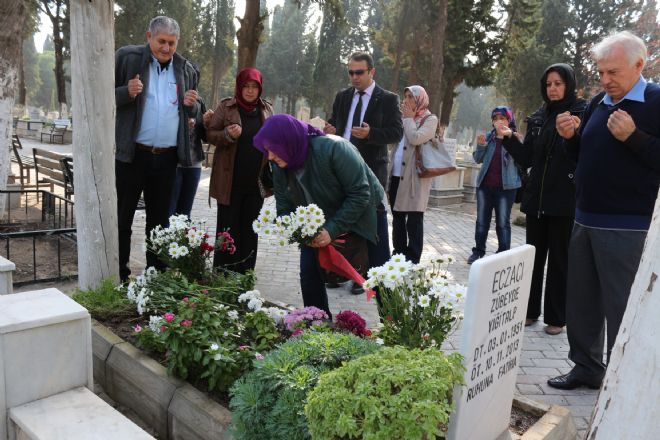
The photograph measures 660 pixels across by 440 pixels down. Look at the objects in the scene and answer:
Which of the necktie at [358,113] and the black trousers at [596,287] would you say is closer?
the black trousers at [596,287]

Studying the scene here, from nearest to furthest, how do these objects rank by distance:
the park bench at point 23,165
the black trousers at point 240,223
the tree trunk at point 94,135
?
the tree trunk at point 94,135, the black trousers at point 240,223, the park bench at point 23,165

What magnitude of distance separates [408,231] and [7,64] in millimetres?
5104

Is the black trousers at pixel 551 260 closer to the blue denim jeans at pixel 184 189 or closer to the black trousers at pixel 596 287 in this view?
the black trousers at pixel 596 287

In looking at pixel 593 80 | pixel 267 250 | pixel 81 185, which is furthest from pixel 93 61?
pixel 593 80

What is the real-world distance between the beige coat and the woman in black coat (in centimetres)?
123

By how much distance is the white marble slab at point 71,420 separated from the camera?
2.04 m

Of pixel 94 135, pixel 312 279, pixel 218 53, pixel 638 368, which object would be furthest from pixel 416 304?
pixel 218 53

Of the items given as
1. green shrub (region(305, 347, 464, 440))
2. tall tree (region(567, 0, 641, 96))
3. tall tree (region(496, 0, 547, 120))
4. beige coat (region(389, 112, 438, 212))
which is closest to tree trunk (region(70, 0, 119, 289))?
green shrub (region(305, 347, 464, 440))

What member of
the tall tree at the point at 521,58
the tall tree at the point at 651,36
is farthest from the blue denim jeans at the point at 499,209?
the tall tree at the point at 521,58

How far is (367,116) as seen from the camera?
5047mm

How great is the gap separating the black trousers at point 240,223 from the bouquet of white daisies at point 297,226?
145 centimetres

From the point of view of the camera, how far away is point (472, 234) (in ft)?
30.7

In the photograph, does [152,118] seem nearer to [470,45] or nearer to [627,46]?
[627,46]

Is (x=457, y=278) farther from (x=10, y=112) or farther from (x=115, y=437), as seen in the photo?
(x=10, y=112)
